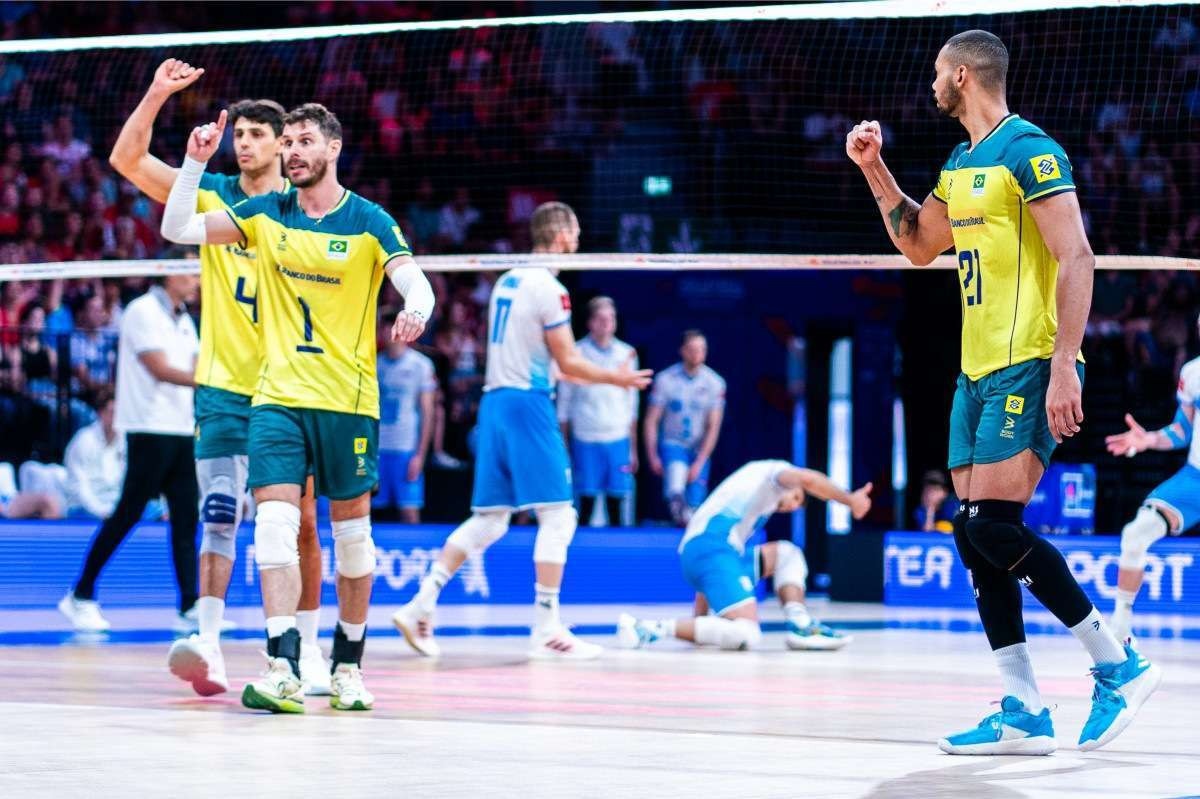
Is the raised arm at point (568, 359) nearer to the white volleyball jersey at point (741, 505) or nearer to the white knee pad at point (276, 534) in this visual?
the white volleyball jersey at point (741, 505)

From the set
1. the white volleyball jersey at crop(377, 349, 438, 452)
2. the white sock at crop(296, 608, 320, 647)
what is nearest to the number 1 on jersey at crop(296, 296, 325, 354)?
the white sock at crop(296, 608, 320, 647)

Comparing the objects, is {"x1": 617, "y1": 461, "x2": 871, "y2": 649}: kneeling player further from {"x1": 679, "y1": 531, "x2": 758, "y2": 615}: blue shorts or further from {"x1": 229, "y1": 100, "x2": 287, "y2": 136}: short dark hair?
{"x1": 229, "y1": 100, "x2": 287, "y2": 136}: short dark hair

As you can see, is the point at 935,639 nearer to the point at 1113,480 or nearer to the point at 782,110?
the point at 1113,480

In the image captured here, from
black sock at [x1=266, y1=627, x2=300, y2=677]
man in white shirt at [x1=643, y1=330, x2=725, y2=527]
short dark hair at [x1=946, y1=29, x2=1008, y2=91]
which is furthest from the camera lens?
man in white shirt at [x1=643, y1=330, x2=725, y2=527]

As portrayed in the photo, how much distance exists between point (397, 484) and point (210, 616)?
8.47 meters

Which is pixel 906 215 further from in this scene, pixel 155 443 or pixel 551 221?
pixel 155 443

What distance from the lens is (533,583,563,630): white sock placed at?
10156 millimetres

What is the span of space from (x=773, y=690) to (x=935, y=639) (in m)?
4.00

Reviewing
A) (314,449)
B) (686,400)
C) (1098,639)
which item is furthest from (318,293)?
(686,400)

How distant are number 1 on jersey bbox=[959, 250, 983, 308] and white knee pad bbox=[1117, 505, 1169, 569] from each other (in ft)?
18.1

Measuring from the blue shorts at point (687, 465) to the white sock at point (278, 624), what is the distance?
423 inches

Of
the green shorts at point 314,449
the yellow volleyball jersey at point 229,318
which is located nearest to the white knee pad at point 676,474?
the yellow volleyball jersey at point 229,318

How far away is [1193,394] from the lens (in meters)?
11.4

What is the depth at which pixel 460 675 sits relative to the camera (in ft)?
28.7
